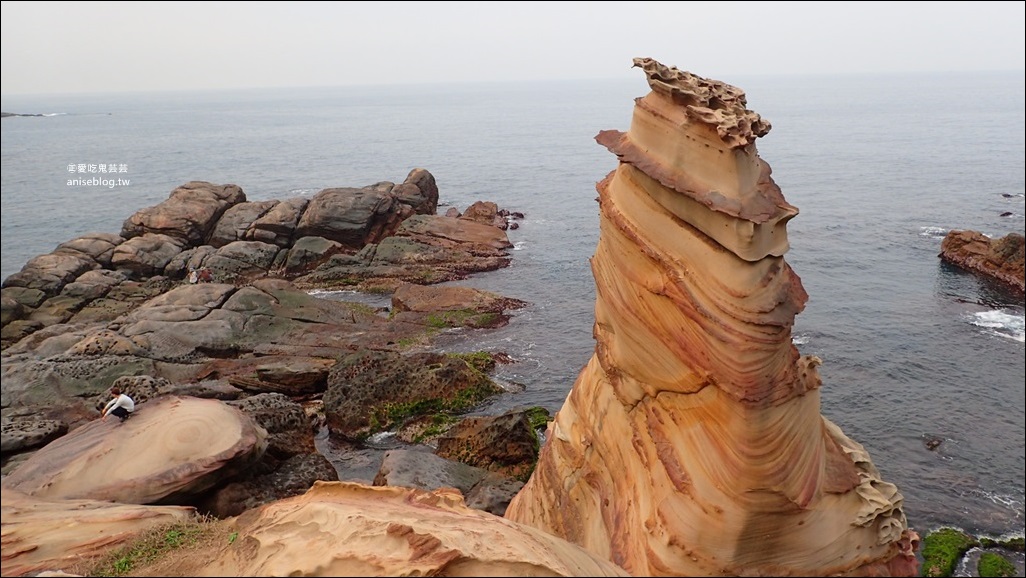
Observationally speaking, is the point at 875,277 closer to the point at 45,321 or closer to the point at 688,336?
the point at 688,336

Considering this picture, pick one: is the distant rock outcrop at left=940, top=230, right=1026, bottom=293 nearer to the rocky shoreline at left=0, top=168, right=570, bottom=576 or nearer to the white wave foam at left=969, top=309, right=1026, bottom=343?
the white wave foam at left=969, top=309, right=1026, bottom=343

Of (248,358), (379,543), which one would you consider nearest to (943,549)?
(379,543)

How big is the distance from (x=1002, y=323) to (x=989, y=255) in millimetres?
8074

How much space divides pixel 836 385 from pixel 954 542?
796 centimetres

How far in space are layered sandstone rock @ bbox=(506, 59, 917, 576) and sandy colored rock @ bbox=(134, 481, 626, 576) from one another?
1.82 meters

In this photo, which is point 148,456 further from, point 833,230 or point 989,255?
point 833,230

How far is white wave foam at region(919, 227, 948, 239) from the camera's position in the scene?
3887cm

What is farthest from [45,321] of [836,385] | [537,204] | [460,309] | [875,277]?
[875,277]

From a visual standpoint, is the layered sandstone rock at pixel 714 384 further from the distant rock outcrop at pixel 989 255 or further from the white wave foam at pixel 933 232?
the white wave foam at pixel 933 232

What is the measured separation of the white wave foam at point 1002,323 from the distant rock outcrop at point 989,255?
3.56 meters

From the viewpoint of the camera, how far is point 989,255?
31609mm

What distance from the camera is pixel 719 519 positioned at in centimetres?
805

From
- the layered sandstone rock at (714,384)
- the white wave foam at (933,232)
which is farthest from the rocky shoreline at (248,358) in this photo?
the white wave foam at (933,232)

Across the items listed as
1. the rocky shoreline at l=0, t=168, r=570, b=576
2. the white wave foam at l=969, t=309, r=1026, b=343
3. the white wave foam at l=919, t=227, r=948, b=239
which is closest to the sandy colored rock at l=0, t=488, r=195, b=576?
the rocky shoreline at l=0, t=168, r=570, b=576
